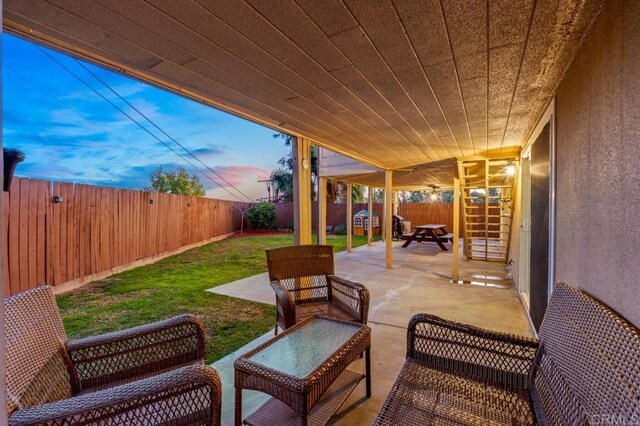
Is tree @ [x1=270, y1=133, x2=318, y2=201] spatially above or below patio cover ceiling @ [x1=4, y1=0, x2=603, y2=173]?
above

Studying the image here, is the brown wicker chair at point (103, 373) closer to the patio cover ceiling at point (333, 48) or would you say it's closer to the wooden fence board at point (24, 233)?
the patio cover ceiling at point (333, 48)

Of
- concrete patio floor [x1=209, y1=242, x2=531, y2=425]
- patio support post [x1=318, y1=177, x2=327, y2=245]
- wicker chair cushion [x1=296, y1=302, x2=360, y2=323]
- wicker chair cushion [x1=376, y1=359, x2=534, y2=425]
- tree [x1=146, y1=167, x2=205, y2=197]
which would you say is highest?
tree [x1=146, y1=167, x2=205, y2=197]

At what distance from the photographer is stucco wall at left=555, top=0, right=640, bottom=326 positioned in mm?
1097

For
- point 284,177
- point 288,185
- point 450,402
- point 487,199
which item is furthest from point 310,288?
point 284,177

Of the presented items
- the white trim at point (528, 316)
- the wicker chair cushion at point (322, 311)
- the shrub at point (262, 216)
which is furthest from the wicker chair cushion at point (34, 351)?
the shrub at point (262, 216)

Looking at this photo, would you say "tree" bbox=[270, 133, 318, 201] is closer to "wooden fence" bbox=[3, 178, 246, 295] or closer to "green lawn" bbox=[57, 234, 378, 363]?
"wooden fence" bbox=[3, 178, 246, 295]

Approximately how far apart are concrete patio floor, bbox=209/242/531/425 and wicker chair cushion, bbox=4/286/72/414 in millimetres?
965

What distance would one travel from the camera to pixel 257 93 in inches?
95.4

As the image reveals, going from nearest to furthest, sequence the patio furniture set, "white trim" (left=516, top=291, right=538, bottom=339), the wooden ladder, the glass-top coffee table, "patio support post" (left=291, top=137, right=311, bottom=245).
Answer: the patio furniture set, the glass-top coffee table, "white trim" (left=516, top=291, right=538, bottom=339), "patio support post" (left=291, top=137, right=311, bottom=245), the wooden ladder

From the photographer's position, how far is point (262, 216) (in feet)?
Result: 49.7

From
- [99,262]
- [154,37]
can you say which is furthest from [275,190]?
[154,37]

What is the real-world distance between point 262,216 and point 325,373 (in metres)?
14.0

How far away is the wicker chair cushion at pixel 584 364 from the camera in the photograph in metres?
0.90

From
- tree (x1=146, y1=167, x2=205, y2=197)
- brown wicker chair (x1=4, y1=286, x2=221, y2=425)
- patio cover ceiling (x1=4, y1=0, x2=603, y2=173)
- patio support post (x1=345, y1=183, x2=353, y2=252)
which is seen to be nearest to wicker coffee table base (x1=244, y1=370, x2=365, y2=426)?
brown wicker chair (x1=4, y1=286, x2=221, y2=425)
